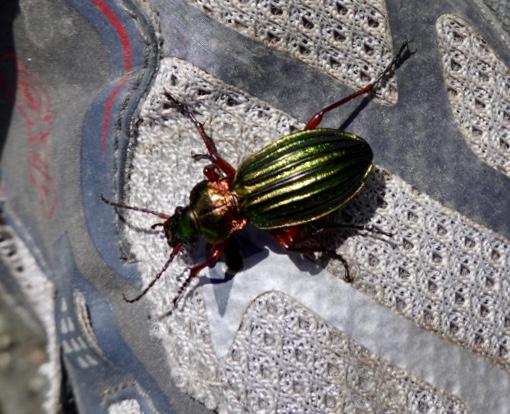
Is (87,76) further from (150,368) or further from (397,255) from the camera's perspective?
(397,255)

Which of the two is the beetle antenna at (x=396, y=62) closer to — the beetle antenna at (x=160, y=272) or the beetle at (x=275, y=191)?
the beetle at (x=275, y=191)

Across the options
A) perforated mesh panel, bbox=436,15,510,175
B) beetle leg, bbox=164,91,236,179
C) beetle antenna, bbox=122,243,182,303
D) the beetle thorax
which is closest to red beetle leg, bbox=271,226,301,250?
the beetle thorax

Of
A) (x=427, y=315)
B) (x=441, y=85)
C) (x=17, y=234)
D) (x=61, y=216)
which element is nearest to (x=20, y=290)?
(x=17, y=234)

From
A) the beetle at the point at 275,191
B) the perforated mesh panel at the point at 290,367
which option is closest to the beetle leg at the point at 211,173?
the beetle at the point at 275,191

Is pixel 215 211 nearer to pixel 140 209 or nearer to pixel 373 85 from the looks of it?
pixel 140 209

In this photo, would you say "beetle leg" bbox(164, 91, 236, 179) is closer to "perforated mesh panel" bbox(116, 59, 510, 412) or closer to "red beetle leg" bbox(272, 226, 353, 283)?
"perforated mesh panel" bbox(116, 59, 510, 412)

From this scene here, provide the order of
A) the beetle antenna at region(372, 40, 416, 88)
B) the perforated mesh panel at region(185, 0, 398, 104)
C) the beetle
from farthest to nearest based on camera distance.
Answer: the beetle antenna at region(372, 40, 416, 88) → the perforated mesh panel at region(185, 0, 398, 104) → the beetle

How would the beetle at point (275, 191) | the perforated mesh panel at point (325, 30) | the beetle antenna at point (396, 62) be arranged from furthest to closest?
the beetle antenna at point (396, 62) < the perforated mesh panel at point (325, 30) < the beetle at point (275, 191)
